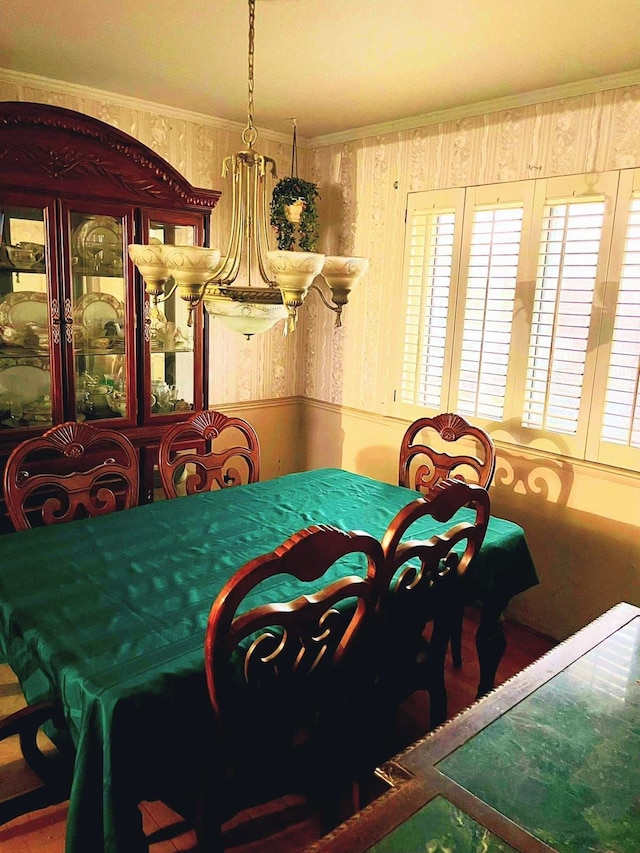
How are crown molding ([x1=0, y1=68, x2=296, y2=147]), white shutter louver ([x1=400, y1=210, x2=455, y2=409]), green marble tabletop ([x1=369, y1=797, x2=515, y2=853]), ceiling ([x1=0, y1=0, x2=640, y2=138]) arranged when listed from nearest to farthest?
green marble tabletop ([x1=369, y1=797, x2=515, y2=853])
ceiling ([x1=0, y1=0, x2=640, y2=138])
crown molding ([x1=0, y1=68, x2=296, y2=147])
white shutter louver ([x1=400, y1=210, x2=455, y2=409])

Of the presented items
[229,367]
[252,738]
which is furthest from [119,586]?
[229,367]

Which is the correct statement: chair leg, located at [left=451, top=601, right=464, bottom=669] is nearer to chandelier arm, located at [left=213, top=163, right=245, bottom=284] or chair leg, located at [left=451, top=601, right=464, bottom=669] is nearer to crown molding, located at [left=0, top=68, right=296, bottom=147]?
chandelier arm, located at [left=213, top=163, right=245, bottom=284]

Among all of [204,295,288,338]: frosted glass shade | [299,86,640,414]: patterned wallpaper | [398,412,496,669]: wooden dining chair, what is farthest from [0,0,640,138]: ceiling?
[398,412,496,669]: wooden dining chair

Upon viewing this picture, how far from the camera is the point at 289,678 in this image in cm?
135

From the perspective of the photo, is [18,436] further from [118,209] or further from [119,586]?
[119,586]

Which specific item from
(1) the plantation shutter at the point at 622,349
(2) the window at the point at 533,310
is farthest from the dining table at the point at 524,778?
(2) the window at the point at 533,310

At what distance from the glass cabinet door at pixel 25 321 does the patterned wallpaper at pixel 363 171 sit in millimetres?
655

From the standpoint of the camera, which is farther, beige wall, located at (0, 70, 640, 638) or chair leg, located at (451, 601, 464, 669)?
beige wall, located at (0, 70, 640, 638)

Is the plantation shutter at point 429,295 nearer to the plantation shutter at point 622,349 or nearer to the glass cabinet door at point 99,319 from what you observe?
the plantation shutter at point 622,349

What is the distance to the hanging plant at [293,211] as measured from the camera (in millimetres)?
3457

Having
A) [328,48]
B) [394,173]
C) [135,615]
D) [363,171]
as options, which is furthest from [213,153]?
[135,615]

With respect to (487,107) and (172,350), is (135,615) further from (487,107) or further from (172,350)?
(487,107)

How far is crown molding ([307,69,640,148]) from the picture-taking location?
2506 mm

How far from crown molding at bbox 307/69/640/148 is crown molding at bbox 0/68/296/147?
1.14 ft
